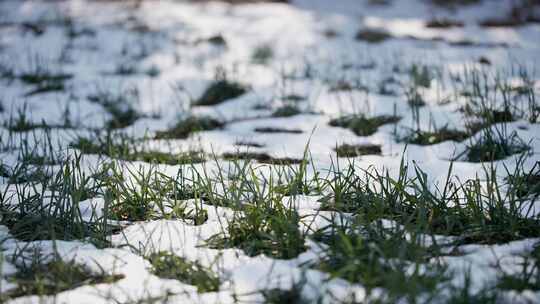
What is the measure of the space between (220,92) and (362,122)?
1.33 meters

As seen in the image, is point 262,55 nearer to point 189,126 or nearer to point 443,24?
point 189,126

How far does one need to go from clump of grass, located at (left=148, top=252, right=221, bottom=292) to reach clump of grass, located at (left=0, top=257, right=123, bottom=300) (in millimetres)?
117

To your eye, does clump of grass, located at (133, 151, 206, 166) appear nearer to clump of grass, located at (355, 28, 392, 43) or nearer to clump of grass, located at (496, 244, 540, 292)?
clump of grass, located at (496, 244, 540, 292)

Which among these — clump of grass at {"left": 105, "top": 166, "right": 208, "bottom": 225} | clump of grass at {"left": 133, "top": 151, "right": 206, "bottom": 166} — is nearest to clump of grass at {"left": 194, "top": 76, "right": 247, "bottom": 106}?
clump of grass at {"left": 133, "top": 151, "right": 206, "bottom": 166}

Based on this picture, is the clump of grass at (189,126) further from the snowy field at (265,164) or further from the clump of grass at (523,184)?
the clump of grass at (523,184)

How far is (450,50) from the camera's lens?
5.12 meters

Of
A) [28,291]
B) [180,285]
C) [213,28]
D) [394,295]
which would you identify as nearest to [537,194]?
[394,295]

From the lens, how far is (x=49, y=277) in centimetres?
143

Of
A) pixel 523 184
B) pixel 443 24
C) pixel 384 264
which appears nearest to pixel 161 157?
pixel 384 264

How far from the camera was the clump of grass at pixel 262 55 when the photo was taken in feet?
15.6

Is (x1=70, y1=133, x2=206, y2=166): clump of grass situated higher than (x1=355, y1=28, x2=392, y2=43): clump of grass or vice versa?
(x1=355, y1=28, x2=392, y2=43): clump of grass

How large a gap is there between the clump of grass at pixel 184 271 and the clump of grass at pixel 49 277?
0.38 ft

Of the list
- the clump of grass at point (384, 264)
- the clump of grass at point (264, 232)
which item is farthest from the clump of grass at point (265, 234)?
the clump of grass at point (384, 264)

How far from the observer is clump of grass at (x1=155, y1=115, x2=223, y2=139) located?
→ 3010mm
